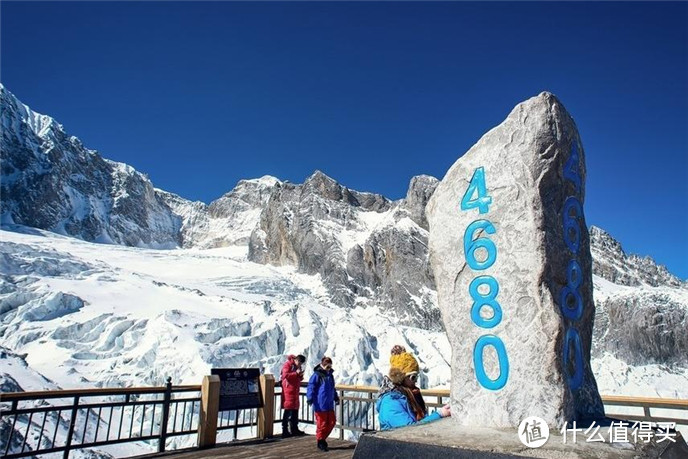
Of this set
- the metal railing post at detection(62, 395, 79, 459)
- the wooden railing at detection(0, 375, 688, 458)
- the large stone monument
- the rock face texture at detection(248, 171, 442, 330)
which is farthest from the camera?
the rock face texture at detection(248, 171, 442, 330)

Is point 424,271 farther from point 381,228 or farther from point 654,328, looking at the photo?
point 654,328

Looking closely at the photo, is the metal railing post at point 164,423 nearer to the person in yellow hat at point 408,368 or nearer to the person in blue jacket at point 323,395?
the person in blue jacket at point 323,395

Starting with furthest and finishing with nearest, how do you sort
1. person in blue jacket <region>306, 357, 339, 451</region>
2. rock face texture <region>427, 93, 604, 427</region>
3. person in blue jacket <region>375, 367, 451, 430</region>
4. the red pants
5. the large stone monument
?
1. the red pants
2. person in blue jacket <region>306, 357, 339, 451</region>
3. person in blue jacket <region>375, 367, 451, 430</region>
4. rock face texture <region>427, 93, 604, 427</region>
5. the large stone monument

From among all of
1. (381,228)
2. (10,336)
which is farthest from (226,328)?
(381,228)

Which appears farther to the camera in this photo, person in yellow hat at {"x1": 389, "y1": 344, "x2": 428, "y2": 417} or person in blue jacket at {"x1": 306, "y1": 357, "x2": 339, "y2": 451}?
person in blue jacket at {"x1": 306, "y1": 357, "x2": 339, "y2": 451}

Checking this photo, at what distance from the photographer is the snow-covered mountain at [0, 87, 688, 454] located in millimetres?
20422

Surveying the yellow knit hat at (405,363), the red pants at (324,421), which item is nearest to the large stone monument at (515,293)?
the yellow knit hat at (405,363)

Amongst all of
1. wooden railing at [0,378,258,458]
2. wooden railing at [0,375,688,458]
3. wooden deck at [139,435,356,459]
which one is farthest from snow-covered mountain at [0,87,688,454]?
wooden deck at [139,435,356,459]

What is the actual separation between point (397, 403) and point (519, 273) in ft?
4.72

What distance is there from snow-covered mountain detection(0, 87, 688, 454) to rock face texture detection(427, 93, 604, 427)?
878 centimetres

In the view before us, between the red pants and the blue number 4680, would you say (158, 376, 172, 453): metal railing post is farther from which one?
the blue number 4680

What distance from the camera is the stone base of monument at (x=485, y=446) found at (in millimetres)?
2621

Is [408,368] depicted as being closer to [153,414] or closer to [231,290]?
[153,414]

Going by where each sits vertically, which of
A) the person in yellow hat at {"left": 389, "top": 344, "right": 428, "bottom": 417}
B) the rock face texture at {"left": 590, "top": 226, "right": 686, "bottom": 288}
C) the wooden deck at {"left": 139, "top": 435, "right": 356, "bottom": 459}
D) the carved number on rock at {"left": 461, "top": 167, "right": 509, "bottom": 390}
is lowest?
the wooden deck at {"left": 139, "top": 435, "right": 356, "bottom": 459}
